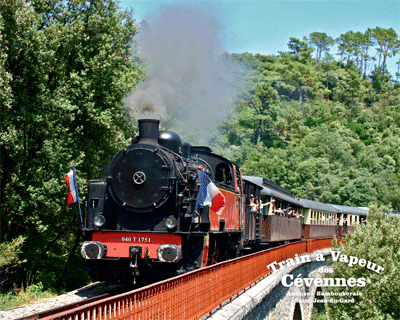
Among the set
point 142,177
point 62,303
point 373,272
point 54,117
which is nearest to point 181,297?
point 142,177

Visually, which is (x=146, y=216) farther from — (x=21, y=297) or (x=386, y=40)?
(x=386, y=40)

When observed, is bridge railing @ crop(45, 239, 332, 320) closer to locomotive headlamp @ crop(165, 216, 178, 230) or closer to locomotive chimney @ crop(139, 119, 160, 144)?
locomotive headlamp @ crop(165, 216, 178, 230)

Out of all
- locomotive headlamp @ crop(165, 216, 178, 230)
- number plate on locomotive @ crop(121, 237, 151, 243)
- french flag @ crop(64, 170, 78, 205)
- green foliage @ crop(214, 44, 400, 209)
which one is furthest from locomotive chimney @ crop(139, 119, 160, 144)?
green foliage @ crop(214, 44, 400, 209)

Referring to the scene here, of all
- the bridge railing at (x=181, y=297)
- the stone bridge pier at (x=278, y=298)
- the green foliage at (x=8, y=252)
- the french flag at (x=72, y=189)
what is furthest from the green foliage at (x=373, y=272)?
the green foliage at (x=8, y=252)

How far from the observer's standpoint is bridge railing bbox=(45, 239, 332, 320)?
5.68m

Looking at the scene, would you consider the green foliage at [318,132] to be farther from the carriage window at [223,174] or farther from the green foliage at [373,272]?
the carriage window at [223,174]

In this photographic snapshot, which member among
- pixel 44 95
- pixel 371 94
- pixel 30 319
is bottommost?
pixel 30 319

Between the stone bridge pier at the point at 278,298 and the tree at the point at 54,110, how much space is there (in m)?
7.60

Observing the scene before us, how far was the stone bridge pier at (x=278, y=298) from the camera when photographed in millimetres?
10102

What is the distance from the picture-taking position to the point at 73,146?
18.5 meters

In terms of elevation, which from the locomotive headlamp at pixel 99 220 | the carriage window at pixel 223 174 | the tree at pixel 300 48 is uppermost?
the tree at pixel 300 48

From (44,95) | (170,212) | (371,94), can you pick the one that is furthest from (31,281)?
(371,94)

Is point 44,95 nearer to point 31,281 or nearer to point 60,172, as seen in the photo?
point 60,172

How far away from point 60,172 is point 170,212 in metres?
7.56
